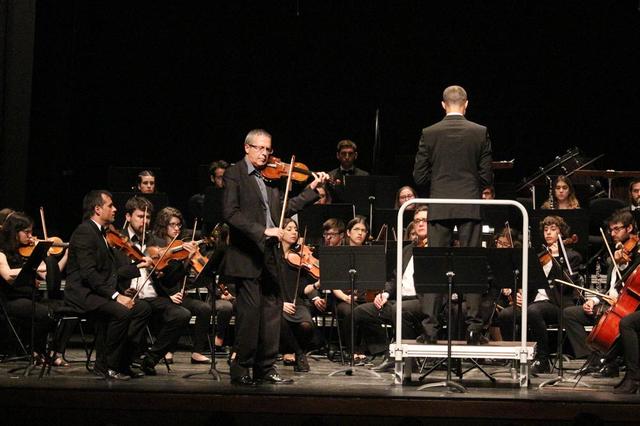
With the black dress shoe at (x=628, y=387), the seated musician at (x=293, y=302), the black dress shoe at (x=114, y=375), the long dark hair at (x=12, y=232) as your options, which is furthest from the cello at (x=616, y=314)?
the long dark hair at (x=12, y=232)

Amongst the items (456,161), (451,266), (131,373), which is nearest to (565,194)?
(456,161)

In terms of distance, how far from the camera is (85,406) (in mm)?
6086

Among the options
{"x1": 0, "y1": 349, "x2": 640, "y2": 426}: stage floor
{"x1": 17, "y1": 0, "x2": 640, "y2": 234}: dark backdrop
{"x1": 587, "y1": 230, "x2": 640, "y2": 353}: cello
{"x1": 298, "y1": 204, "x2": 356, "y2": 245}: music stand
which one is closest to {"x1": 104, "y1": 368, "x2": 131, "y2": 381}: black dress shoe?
{"x1": 0, "y1": 349, "x2": 640, "y2": 426}: stage floor

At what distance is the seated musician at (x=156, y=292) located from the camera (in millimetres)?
7477

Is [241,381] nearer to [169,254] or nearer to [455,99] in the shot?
[169,254]

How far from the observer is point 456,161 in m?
6.74

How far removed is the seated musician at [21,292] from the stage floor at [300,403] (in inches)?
57.1

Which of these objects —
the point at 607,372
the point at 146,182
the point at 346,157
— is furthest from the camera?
the point at 346,157

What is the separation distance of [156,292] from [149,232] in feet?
2.30

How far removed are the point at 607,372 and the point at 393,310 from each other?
1.74 m

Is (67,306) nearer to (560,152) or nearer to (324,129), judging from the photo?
(324,129)

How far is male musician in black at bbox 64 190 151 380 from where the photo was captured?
7055mm

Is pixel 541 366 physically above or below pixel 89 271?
below

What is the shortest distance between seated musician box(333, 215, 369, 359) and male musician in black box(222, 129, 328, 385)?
1666 mm
